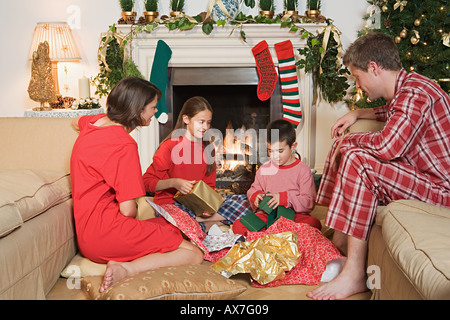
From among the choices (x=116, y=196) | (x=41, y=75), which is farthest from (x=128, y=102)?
(x=41, y=75)

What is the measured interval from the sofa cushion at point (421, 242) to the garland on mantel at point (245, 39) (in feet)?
6.22

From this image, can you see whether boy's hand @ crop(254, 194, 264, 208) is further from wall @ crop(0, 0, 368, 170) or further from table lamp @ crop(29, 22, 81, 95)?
table lamp @ crop(29, 22, 81, 95)

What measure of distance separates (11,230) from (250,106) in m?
2.71

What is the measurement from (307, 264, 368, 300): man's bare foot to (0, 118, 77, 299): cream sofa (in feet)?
3.28

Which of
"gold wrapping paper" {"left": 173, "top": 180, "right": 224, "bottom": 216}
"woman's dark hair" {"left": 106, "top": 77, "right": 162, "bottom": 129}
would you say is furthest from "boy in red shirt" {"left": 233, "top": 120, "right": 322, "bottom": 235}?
"woman's dark hair" {"left": 106, "top": 77, "right": 162, "bottom": 129}

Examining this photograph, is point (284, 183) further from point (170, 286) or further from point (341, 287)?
point (170, 286)

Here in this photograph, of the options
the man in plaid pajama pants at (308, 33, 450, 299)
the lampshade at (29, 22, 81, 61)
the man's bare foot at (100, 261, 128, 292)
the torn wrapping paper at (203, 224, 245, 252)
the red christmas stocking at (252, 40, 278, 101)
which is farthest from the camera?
the red christmas stocking at (252, 40, 278, 101)

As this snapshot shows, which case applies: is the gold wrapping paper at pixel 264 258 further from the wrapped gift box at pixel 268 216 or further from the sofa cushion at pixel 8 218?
the sofa cushion at pixel 8 218

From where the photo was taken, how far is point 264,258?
1967mm

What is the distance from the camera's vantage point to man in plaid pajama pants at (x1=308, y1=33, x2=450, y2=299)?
1.82m

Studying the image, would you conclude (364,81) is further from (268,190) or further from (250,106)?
(250,106)

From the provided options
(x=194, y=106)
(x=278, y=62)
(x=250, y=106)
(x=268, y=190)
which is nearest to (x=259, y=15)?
(x=278, y=62)

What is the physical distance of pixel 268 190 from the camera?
2641 mm
